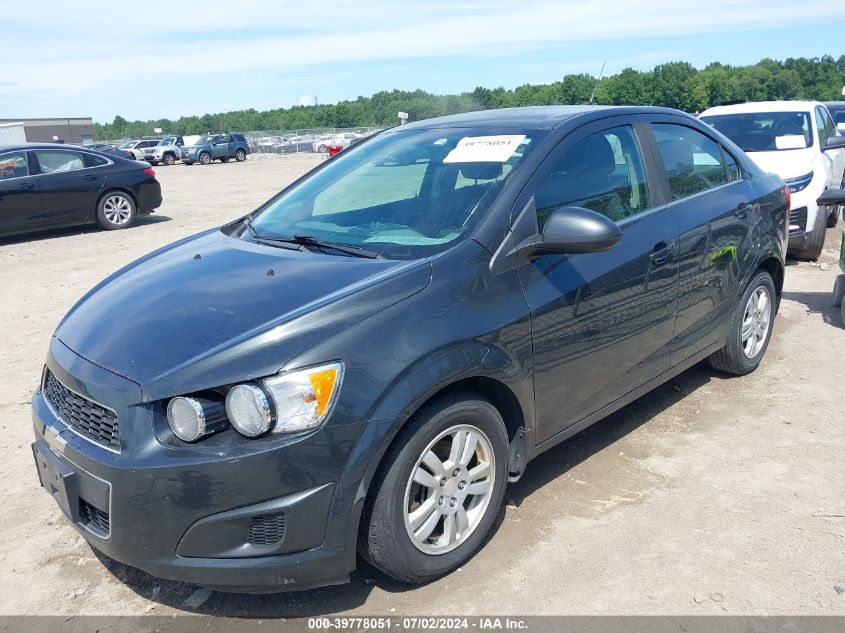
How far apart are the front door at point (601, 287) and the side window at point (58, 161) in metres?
10.5

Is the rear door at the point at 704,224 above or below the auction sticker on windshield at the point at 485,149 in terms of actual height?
below

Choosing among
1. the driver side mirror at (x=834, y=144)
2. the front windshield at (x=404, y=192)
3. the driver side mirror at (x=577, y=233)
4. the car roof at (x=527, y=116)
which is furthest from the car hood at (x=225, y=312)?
the driver side mirror at (x=834, y=144)

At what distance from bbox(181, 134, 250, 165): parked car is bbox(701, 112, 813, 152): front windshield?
119 ft

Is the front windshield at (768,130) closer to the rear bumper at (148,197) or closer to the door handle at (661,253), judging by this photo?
the door handle at (661,253)

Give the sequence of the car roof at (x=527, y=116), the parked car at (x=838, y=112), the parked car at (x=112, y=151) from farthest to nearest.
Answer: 1. the parked car at (x=838, y=112)
2. the parked car at (x=112, y=151)
3. the car roof at (x=527, y=116)

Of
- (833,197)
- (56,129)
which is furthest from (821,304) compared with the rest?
(56,129)

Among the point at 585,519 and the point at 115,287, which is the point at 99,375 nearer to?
the point at 115,287

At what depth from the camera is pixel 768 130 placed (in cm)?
960

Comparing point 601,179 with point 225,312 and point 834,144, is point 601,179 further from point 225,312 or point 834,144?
point 834,144

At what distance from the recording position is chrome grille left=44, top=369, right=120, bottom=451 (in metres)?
2.62

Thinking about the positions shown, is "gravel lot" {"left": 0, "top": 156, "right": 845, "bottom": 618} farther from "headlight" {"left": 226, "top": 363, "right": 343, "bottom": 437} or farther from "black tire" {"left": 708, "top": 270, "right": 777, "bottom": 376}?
"headlight" {"left": 226, "top": 363, "right": 343, "bottom": 437}

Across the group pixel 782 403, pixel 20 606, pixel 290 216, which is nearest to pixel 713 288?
pixel 782 403

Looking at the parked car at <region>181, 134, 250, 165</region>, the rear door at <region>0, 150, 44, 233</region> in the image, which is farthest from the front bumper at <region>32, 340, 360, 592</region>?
the parked car at <region>181, 134, 250, 165</region>

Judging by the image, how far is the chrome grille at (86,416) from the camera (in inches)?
103
